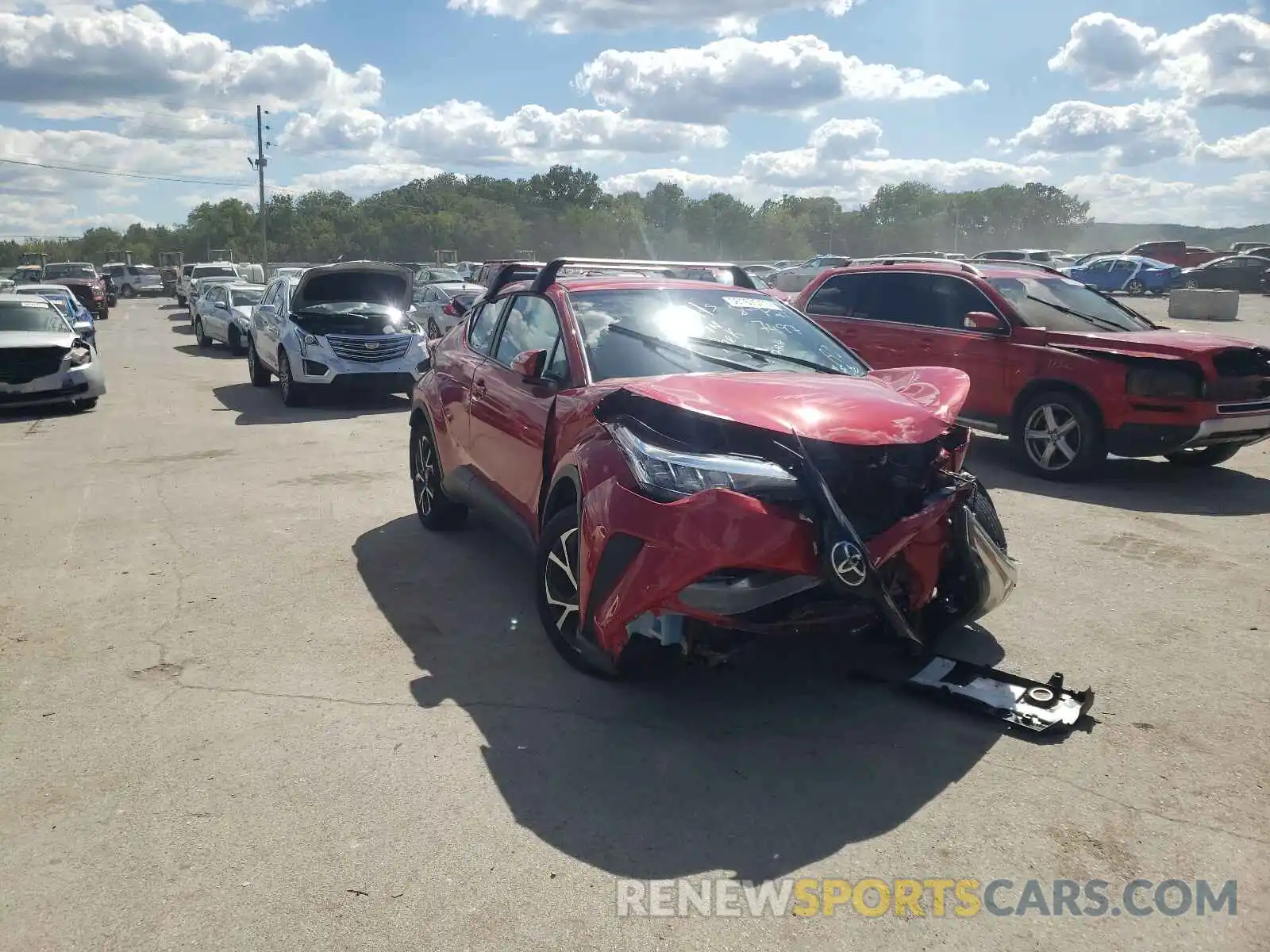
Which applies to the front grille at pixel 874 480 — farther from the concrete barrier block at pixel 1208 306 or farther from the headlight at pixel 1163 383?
the concrete barrier block at pixel 1208 306

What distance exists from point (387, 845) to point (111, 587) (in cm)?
362

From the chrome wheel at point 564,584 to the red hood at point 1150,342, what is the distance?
610cm

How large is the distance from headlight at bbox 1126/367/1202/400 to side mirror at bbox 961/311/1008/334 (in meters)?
1.19

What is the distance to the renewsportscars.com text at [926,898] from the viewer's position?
3.01 m

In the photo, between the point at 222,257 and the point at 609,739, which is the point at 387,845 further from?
the point at 222,257

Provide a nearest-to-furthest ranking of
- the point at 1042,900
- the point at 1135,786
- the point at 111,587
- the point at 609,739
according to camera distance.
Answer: the point at 1042,900, the point at 1135,786, the point at 609,739, the point at 111,587

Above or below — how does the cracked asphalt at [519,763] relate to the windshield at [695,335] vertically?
below

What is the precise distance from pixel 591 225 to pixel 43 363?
3279 inches

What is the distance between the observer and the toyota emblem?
3705mm

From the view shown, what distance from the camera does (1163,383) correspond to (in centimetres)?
851

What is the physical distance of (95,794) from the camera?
3.74 metres

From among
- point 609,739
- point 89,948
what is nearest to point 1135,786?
point 609,739

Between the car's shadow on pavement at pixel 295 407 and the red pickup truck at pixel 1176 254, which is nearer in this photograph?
the car's shadow on pavement at pixel 295 407

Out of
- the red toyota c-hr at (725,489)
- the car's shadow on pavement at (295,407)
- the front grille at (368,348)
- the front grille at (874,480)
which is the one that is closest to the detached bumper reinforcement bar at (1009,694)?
the red toyota c-hr at (725,489)
